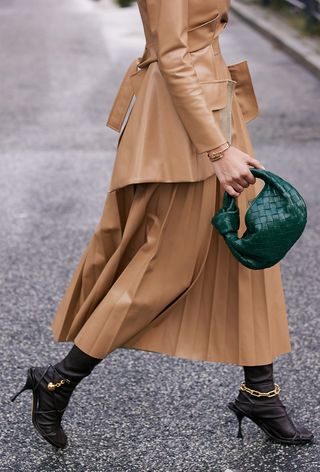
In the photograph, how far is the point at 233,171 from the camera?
2.76 metres

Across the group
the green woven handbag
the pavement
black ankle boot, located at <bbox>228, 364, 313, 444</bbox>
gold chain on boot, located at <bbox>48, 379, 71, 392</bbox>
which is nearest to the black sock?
black ankle boot, located at <bbox>228, 364, 313, 444</bbox>

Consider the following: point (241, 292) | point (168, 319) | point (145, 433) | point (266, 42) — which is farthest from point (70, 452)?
point (266, 42)

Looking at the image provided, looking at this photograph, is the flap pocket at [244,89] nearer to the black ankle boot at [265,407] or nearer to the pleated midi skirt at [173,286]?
the pleated midi skirt at [173,286]

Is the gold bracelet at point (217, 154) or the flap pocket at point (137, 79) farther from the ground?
the flap pocket at point (137, 79)

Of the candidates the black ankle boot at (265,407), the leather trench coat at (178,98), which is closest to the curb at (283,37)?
the black ankle boot at (265,407)

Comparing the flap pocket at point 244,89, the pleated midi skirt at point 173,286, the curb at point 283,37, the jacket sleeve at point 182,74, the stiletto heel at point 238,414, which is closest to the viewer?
the jacket sleeve at point 182,74

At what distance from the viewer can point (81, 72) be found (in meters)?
10.4

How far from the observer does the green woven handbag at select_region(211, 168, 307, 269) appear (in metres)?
2.80

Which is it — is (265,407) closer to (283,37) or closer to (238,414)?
(238,414)

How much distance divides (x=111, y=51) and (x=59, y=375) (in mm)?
8878

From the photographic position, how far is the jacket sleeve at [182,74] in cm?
271

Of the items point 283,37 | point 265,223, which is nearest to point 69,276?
point 265,223

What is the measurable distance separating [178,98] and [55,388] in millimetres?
986

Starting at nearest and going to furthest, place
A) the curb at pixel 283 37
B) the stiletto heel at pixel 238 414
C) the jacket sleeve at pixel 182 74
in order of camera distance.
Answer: the jacket sleeve at pixel 182 74
the stiletto heel at pixel 238 414
the curb at pixel 283 37
